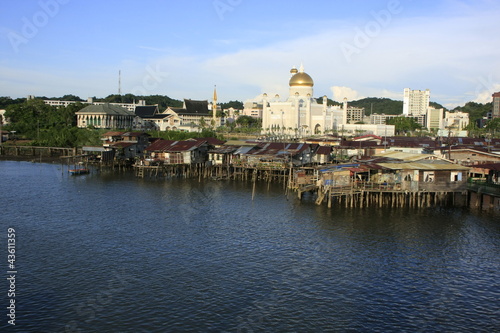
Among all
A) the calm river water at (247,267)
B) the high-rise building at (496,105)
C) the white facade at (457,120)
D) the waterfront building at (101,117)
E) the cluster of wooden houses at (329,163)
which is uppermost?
the high-rise building at (496,105)

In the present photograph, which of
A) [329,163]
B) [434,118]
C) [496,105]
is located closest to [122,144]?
[329,163]

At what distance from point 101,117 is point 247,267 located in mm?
77908

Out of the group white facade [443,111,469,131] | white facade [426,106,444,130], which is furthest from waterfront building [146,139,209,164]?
white facade [426,106,444,130]

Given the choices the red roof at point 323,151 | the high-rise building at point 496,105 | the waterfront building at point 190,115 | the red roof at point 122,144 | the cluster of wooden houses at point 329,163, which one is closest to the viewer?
the cluster of wooden houses at point 329,163

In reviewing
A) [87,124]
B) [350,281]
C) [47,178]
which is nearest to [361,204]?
[350,281]

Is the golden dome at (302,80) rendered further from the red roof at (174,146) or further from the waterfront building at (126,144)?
the red roof at (174,146)

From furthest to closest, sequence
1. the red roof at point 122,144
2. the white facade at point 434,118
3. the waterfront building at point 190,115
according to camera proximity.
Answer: the white facade at point 434,118
the waterfront building at point 190,115
the red roof at point 122,144

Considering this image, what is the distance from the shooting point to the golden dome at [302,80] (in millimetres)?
99312

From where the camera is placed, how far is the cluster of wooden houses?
1426 inches

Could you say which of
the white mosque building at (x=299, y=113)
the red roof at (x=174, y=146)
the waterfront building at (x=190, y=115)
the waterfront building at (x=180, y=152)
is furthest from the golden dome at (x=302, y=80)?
the red roof at (x=174, y=146)

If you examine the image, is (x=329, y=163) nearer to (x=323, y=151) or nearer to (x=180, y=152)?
(x=323, y=151)

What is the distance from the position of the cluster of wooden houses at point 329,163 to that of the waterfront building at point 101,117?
29326mm

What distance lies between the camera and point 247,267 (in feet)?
71.9

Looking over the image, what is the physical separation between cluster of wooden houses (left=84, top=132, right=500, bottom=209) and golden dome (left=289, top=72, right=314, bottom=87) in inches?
1092
